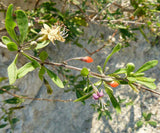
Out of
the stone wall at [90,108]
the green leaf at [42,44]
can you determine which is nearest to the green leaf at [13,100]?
the stone wall at [90,108]

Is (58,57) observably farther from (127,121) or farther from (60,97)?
(127,121)

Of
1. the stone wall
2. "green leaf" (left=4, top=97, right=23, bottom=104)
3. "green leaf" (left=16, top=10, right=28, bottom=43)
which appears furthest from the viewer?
the stone wall

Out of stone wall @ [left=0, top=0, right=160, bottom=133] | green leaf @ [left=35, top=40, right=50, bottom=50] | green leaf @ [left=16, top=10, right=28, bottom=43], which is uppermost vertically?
green leaf @ [left=16, top=10, right=28, bottom=43]

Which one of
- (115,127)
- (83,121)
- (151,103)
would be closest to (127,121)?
(115,127)

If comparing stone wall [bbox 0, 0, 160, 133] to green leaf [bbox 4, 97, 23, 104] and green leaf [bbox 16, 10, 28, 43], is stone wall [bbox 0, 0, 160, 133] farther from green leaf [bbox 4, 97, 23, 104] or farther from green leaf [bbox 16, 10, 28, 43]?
green leaf [bbox 16, 10, 28, 43]

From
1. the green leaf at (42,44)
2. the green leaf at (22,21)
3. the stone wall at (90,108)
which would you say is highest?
the green leaf at (22,21)

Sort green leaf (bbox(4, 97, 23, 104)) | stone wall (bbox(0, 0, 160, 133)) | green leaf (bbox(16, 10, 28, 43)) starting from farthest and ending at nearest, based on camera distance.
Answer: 1. stone wall (bbox(0, 0, 160, 133))
2. green leaf (bbox(4, 97, 23, 104))
3. green leaf (bbox(16, 10, 28, 43))

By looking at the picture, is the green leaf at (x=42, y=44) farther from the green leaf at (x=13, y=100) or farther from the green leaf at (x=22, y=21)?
the green leaf at (x=13, y=100)

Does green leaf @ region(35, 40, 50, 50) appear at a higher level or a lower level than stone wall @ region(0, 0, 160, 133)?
higher

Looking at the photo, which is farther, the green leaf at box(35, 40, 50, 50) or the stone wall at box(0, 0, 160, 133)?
the stone wall at box(0, 0, 160, 133)

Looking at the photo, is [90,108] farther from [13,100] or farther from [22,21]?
[22,21]

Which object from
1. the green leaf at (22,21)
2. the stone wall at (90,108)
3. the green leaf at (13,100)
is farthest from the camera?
the stone wall at (90,108)

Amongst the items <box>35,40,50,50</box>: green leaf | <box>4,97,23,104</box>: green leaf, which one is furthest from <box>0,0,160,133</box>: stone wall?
<box>35,40,50,50</box>: green leaf
